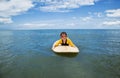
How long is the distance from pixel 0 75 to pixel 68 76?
13.5 ft

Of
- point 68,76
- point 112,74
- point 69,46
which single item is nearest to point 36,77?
point 68,76

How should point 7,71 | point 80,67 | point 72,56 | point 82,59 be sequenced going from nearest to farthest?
point 7,71
point 80,67
point 82,59
point 72,56

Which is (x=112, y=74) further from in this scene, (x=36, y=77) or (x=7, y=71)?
(x=7, y=71)

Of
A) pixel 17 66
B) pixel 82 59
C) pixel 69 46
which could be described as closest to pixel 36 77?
pixel 17 66

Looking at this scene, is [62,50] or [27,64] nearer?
[27,64]

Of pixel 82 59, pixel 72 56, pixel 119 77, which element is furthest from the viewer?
pixel 72 56

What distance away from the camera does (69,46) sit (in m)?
16.7

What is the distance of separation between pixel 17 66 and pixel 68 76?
418cm

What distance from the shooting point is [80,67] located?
484 inches

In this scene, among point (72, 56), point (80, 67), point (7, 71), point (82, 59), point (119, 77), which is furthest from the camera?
point (72, 56)

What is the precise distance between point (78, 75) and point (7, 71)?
4584 mm

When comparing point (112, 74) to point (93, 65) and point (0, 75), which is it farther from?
point (0, 75)

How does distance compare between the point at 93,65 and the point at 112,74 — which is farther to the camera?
the point at 93,65

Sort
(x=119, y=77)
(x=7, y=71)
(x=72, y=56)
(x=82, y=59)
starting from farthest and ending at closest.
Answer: (x=72, y=56), (x=82, y=59), (x=7, y=71), (x=119, y=77)
